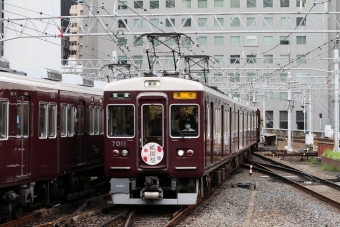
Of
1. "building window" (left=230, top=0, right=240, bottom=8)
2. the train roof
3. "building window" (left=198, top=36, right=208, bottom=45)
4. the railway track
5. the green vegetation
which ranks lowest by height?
the railway track

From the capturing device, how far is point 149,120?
12.5 metres

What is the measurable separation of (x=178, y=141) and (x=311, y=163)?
19036mm

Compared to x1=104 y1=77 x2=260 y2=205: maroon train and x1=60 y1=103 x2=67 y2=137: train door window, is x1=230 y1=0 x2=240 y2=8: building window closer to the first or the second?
x1=60 y1=103 x2=67 y2=137: train door window

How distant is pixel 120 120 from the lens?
12586 mm

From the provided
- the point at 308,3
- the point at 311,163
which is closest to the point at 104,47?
the point at 308,3

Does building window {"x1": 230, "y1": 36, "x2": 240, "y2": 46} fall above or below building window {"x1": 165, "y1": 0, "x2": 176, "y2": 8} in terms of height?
below

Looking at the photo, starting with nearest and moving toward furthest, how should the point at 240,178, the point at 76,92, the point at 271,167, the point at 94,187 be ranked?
the point at 76,92 → the point at 94,187 → the point at 240,178 → the point at 271,167

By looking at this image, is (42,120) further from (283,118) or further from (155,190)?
(283,118)

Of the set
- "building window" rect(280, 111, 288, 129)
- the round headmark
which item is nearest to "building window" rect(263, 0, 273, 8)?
"building window" rect(280, 111, 288, 129)

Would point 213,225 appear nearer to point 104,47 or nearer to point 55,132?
point 55,132

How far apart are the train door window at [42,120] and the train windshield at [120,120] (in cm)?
129

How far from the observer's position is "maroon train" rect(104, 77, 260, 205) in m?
12.3

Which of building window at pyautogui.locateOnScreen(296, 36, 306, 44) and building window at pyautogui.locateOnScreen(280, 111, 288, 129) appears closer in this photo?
building window at pyautogui.locateOnScreen(296, 36, 306, 44)

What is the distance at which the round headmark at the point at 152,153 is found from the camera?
40.4ft
